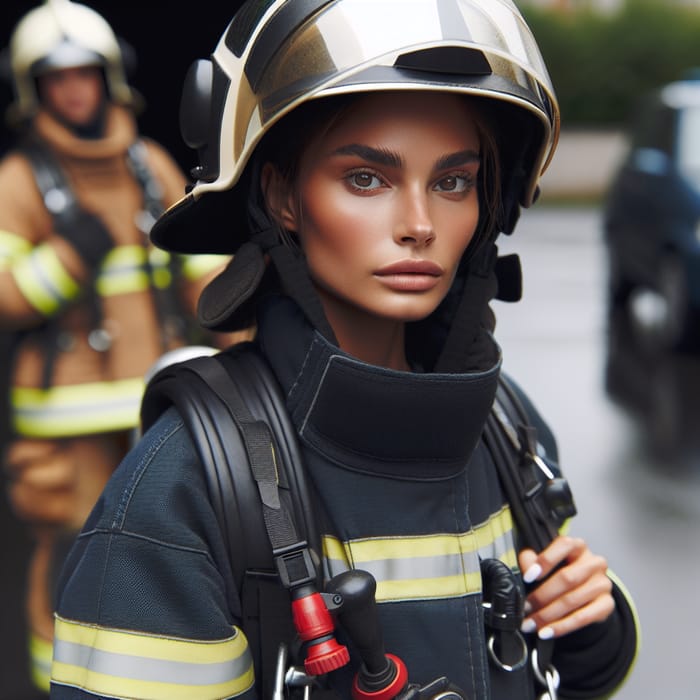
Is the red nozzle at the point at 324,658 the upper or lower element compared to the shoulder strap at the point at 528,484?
upper

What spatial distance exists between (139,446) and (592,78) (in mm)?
27454

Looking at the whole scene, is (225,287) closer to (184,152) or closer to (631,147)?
(184,152)

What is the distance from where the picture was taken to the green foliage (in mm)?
27766

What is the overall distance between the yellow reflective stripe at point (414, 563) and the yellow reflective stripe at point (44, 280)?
2322 mm

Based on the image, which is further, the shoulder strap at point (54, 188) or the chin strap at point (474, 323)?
the shoulder strap at point (54, 188)

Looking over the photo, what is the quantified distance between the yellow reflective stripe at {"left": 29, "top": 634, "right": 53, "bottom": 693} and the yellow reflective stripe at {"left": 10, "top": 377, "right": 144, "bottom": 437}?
654mm

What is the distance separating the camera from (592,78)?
27797 millimetres

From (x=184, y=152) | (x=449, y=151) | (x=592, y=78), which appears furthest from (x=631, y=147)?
(x=592, y=78)

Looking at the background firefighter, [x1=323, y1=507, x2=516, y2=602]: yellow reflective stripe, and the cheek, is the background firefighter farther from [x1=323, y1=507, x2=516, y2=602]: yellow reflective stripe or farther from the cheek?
[x1=323, y1=507, x2=516, y2=602]: yellow reflective stripe

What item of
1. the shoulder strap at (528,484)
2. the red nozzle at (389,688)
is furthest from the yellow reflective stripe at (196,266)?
the red nozzle at (389,688)

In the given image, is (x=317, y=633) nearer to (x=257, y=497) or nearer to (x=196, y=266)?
(x=257, y=497)

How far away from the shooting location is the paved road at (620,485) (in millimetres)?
4645

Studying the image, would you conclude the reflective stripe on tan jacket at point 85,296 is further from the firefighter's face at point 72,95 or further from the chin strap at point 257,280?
the chin strap at point 257,280

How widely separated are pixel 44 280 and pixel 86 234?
0.67 ft
